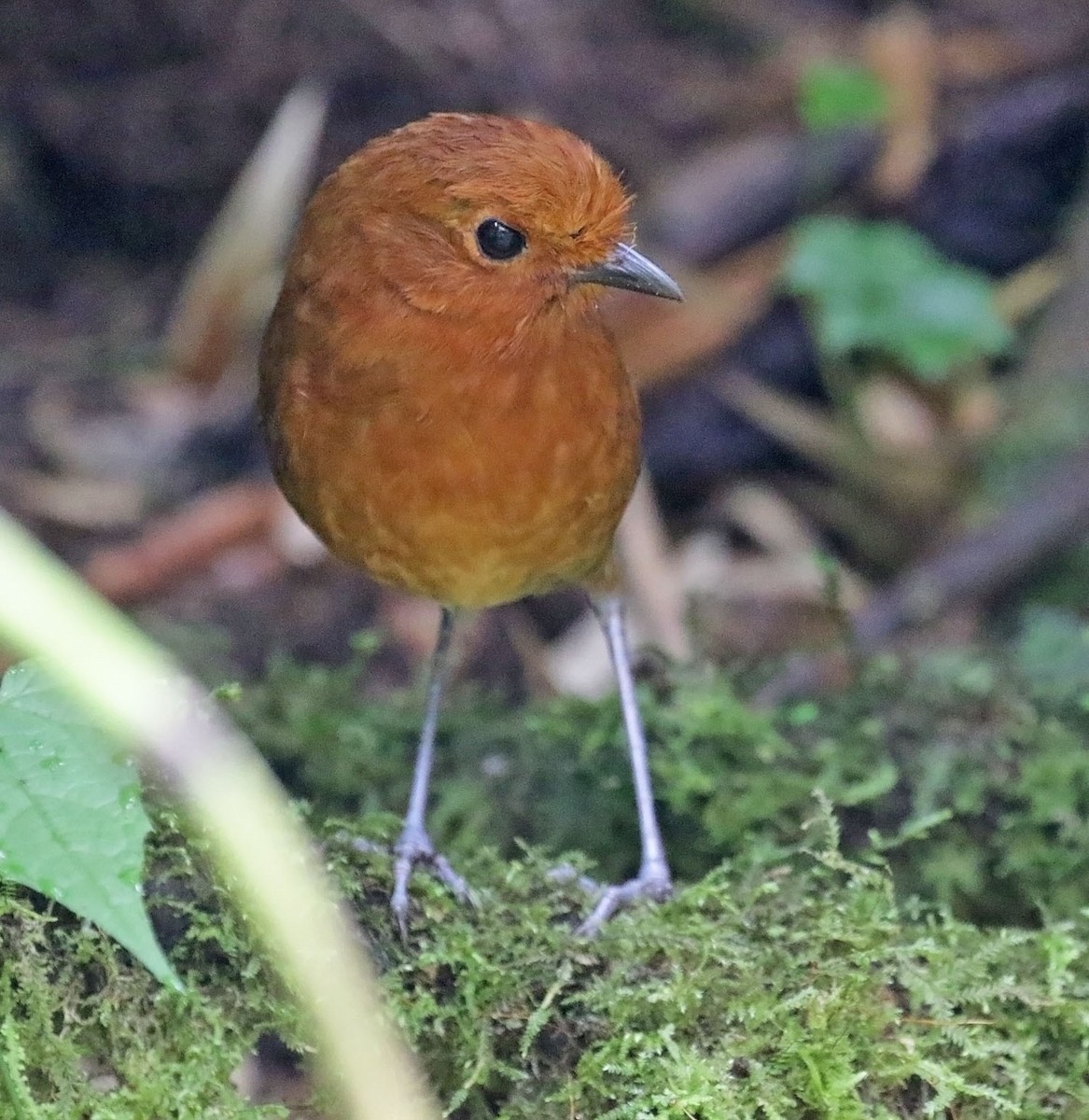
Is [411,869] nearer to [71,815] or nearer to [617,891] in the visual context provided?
[617,891]

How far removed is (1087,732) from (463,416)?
1610 millimetres

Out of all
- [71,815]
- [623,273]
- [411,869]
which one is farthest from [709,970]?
[623,273]

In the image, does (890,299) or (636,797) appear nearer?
(636,797)

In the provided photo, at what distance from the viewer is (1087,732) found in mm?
3172

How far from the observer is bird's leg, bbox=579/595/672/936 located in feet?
8.38

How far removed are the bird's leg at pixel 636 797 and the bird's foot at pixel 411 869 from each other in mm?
224

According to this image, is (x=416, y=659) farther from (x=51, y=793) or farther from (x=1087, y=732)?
(x=51, y=793)

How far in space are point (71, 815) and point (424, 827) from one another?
3.71 ft

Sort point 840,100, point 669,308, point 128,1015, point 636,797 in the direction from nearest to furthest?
point 128,1015
point 636,797
point 669,308
point 840,100

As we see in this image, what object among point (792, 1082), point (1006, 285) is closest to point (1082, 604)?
point (1006, 285)

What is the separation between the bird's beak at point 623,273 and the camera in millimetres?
2508

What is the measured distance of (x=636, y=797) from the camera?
2.94m

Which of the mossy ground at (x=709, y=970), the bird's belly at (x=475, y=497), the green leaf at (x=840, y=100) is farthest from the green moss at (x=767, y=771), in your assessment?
the green leaf at (x=840, y=100)

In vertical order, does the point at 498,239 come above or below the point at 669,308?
below
